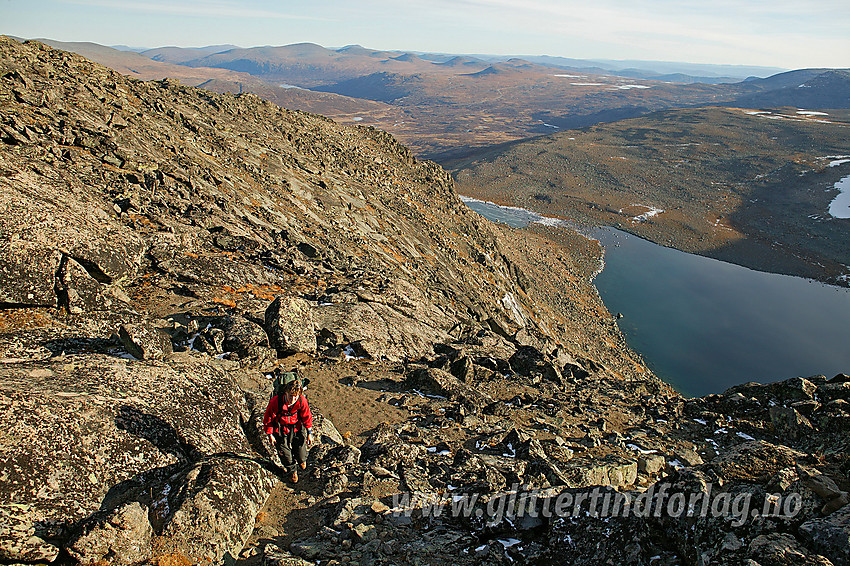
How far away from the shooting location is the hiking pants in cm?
888

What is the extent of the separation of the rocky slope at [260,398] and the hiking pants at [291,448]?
1.07 ft

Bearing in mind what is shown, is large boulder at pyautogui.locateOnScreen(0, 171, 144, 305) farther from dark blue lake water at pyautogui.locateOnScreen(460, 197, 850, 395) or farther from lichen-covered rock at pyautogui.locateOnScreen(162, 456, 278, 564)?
dark blue lake water at pyautogui.locateOnScreen(460, 197, 850, 395)

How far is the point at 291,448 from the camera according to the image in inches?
358

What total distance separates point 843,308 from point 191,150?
236 feet

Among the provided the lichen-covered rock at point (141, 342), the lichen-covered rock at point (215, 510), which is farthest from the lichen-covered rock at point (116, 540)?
the lichen-covered rock at point (141, 342)

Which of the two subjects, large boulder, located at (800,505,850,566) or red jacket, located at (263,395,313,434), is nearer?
large boulder, located at (800,505,850,566)

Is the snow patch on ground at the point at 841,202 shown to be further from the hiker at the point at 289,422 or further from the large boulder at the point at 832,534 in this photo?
the hiker at the point at 289,422

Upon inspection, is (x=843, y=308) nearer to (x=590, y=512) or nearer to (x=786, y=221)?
(x=786, y=221)

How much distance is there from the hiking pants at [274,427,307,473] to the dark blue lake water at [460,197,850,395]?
128 ft

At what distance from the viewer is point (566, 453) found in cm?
1124

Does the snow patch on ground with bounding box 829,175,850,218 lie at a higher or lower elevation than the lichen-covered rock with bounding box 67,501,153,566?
higher

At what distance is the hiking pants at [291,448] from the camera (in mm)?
8883

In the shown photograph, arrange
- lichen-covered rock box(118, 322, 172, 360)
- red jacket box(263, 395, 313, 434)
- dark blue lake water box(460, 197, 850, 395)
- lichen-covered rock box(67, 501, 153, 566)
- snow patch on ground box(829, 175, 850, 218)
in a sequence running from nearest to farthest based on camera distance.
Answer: lichen-covered rock box(67, 501, 153, 566) → red jacket box(263, 395, 313, 434) → lichen-covered rock box(118, 322, 172, 360) → dark blue lake water box(460, 197, 850, 395) → snow patch on ground box(829, 175, 850, 218)

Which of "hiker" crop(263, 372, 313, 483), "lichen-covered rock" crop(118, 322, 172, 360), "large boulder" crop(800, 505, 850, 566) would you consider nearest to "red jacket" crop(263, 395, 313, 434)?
"hiker" crop(263, 372, 313, 483)
